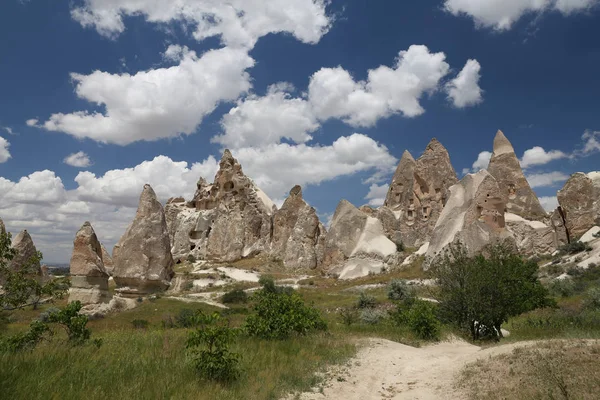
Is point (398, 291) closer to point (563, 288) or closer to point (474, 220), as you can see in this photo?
point (563, 288)

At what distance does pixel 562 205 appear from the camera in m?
37.2

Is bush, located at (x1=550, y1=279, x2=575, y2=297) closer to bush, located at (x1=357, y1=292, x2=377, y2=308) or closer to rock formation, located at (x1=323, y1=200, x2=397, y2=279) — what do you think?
bush, located at (x1=357, y1=292, x2=377, y2=308)

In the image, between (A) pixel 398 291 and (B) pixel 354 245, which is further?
(B) pixel 354 245

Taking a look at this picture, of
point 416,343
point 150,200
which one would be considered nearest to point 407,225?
point 150,200

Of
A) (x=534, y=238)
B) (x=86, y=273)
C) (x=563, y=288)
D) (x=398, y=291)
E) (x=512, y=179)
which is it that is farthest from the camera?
(x=512, y=179)

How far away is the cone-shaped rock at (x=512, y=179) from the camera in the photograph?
5262cm

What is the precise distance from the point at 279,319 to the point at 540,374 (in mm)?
5680

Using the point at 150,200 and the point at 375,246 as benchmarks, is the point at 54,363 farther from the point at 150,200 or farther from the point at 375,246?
the point at 375,246

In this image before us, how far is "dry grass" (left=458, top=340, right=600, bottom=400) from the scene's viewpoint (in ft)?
16.3

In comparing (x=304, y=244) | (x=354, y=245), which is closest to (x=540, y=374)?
(x=354, y=245)

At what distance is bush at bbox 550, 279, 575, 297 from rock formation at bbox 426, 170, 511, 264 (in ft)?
23.2

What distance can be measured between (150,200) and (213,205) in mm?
29691

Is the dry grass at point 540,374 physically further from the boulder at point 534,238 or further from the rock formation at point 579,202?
the rock formation at point 579,202

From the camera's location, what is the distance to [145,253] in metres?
31.8
